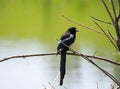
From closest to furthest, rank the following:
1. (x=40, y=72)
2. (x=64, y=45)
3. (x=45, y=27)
Result: (x=64, y=45) → (x=40, y=72) → (x=45, y=27)

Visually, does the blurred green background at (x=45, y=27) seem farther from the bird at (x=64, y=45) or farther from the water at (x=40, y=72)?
the bird at (x=64, y=45)

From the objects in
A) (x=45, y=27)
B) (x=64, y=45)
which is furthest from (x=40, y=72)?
(x=64, y=45)

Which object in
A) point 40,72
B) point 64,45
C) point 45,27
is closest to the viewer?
point 64,45

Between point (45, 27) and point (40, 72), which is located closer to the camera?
point (40, 72)

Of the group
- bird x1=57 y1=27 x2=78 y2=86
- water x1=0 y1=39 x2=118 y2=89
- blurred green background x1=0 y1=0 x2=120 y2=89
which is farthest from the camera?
blurred green background x1=0 y1=0 x2=120 y2=89

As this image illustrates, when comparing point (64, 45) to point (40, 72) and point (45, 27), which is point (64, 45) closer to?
point (40, 72)

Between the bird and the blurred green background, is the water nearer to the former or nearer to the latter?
the blurred green background

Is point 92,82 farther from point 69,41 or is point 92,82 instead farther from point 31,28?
point 31,28

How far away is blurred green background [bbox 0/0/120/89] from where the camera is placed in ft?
56.0

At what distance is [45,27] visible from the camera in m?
25.7

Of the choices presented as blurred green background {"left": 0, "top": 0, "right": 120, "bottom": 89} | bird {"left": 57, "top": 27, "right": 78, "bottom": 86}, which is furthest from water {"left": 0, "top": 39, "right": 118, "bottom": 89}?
bird {"left": 57, "top": 27, "right": 78, "bottom": 86}

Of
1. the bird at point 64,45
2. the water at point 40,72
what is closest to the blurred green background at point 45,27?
the water at point 40,72

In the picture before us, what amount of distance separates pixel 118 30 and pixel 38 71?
1339 cm

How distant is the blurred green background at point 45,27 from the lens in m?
17.1
